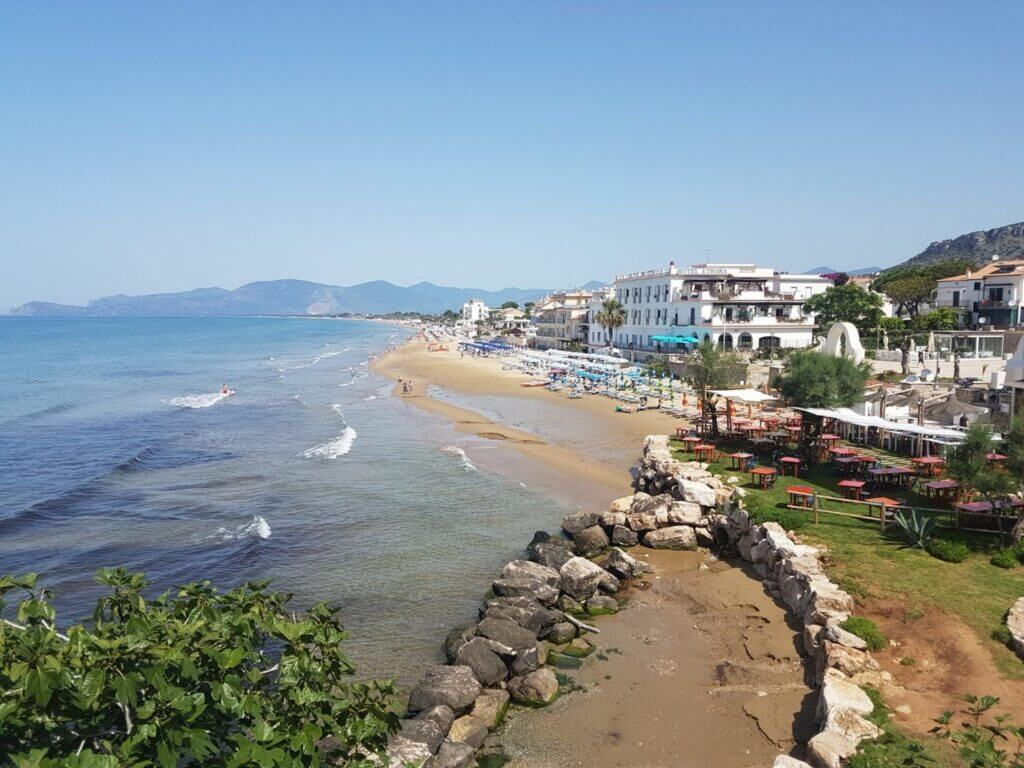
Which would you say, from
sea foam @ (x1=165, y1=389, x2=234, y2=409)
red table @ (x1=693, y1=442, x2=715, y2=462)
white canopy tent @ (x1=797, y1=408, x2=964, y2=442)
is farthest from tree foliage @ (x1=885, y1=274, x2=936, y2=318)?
sea foam @ (x1=165, y1=389, x2=234, y2=409)

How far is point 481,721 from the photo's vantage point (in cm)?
1247

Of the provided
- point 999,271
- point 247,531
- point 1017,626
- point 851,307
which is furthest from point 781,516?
point 999,271

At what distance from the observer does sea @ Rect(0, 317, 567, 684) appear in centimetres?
1839

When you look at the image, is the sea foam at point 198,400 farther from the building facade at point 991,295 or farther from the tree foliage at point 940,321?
the building facade at point 991,295

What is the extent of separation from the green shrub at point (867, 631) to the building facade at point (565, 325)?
71.2 m

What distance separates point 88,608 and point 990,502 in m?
22.0

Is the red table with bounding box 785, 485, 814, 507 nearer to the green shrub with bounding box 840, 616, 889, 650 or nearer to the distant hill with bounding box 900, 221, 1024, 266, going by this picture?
the green shrub with bounding box 840, 616, 889, 650

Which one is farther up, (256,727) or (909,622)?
(256,727)

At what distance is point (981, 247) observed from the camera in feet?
470

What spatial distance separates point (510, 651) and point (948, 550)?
9.99m

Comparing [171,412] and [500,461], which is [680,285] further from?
[171,412]

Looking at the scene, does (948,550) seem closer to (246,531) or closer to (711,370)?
(711,370)

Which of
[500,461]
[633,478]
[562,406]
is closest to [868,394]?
[633,478]

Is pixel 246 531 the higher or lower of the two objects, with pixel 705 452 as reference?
lower
